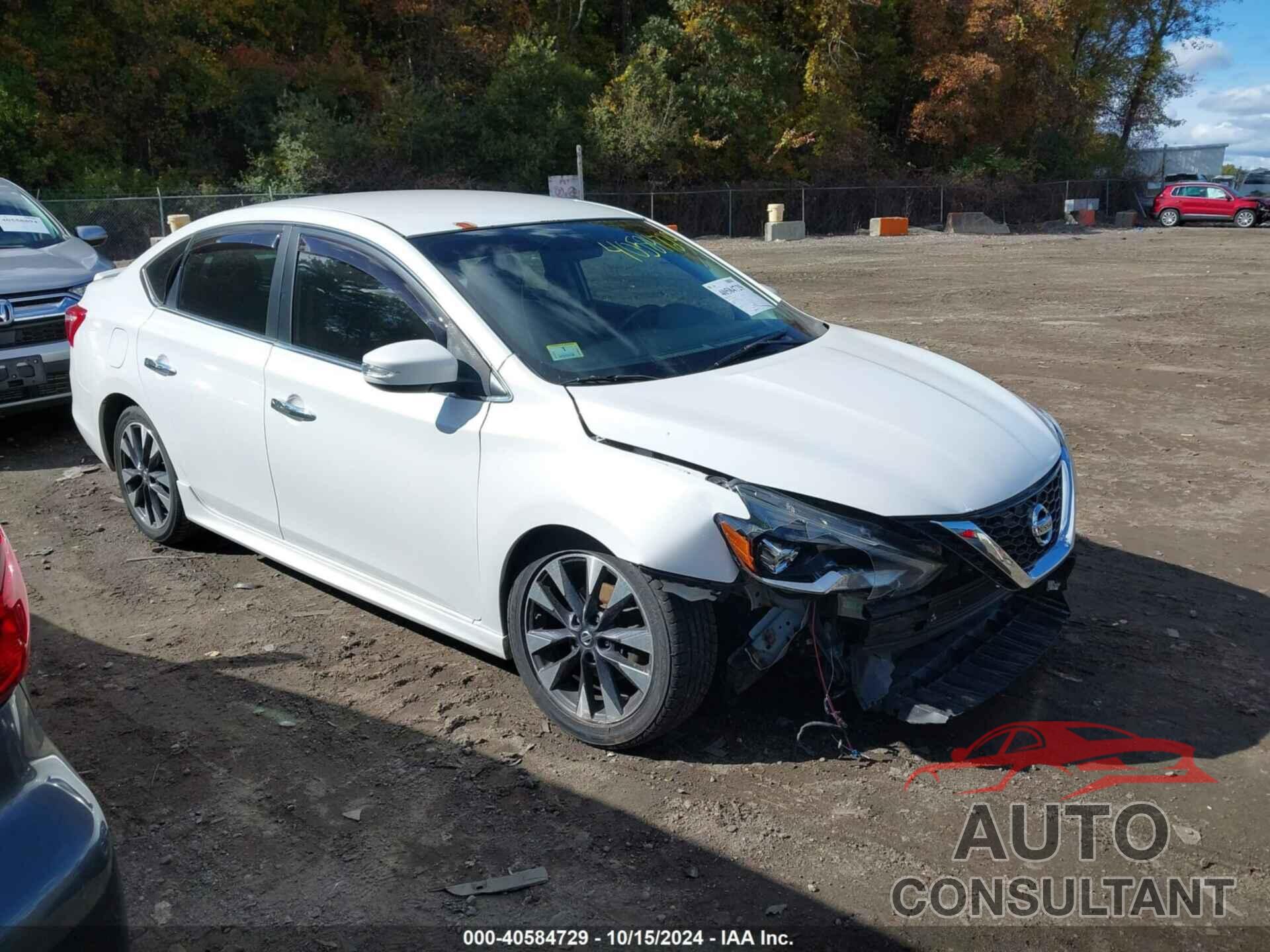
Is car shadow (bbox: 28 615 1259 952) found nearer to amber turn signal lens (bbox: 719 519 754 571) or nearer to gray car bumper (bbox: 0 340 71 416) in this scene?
amber turn signal lens (bbox: 719 519 754 571)

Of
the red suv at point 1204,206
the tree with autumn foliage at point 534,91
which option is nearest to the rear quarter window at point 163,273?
the tree with autumn foliage at point 534,91

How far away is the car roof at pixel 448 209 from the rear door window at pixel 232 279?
0.20 metres

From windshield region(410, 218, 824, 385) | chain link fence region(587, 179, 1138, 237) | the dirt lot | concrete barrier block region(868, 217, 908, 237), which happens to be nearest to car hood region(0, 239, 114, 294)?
the dirt lot

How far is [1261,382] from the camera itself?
9.54 meters

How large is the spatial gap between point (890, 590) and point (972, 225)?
3867 cm

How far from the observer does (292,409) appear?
4.39 m

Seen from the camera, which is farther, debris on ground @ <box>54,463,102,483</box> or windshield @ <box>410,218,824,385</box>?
debris on ground @ <box>54,463,102,483</box>

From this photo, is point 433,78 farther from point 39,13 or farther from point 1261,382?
point 1261,382

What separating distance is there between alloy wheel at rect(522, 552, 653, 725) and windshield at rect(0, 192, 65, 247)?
6616 mm

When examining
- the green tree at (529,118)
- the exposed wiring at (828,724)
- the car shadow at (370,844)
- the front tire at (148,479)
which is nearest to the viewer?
the car shadow at (370,844)

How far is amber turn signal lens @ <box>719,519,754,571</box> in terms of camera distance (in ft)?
10.7

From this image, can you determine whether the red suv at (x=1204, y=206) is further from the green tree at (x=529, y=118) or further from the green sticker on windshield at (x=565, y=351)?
the green sticker on windshield at (x=565, y=351)

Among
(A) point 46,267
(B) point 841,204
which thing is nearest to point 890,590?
(A) point 46,267

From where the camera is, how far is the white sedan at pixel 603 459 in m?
3.36
